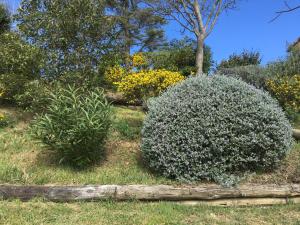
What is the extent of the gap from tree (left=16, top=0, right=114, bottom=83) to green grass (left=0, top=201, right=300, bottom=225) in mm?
3895

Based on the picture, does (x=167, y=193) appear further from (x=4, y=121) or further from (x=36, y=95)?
(x=4, y=121)

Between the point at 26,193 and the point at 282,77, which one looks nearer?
the point at 26,193

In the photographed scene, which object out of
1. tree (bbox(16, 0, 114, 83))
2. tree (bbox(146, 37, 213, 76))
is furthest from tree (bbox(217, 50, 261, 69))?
tree (bbox(16, 0, 114, 83))

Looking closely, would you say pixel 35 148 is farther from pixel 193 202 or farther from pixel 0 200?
pixel 193 202

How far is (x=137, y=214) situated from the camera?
4805 mm

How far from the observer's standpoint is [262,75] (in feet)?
32.6

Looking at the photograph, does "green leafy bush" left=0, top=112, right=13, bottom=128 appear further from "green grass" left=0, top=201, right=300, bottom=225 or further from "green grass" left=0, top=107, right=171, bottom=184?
"green grass" left=0, top=201, right=300, bottom=225

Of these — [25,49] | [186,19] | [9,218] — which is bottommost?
[9,218]

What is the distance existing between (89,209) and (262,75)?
6.46m

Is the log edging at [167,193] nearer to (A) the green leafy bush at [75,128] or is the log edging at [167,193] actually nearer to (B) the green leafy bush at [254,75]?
(A) the green leafy bush at [75,128]

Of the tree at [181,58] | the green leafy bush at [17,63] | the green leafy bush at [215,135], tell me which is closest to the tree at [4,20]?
the green leafy bush at [17,63]

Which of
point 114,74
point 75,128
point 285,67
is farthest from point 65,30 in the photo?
point 285,67

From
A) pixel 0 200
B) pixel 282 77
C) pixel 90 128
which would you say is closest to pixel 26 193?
pixel 0 200

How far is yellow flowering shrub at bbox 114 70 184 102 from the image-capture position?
8.62 m
